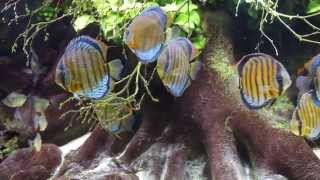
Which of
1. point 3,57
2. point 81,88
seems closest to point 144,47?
point 81,88

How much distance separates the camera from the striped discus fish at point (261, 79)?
9.77 ft

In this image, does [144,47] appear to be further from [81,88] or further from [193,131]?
[193,131]

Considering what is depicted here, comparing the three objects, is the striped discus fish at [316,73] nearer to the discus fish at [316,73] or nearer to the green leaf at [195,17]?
the discus fish at [316,73]

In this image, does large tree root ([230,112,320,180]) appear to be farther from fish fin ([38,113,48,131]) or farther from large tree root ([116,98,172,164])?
fish fin ([38,113,48,131])

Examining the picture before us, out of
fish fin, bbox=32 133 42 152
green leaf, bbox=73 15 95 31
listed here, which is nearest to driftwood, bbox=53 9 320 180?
fish fin, bbox=32 133 42 152

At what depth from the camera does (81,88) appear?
3.09 meters

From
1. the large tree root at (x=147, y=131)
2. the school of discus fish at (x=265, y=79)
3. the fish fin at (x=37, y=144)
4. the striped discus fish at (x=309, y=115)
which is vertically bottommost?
the fish fin at (x=37, y=144)

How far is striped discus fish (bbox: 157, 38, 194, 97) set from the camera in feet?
9.91

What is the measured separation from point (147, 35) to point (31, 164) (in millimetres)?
2552

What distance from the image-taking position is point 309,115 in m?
3.12

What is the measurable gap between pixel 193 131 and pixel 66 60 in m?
1.79

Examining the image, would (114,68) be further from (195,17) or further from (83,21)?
(83,21)

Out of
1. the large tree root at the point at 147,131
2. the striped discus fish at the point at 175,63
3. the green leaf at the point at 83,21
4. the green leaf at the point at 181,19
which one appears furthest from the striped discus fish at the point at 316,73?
the green leaf at the point at 83,21

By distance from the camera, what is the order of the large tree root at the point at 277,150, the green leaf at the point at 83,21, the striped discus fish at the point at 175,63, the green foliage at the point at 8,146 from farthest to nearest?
the green foliage at the point at 8,146 → the green leaf at the point at 83,21 → the large tree root at the point at 277,150 → the striped discus fish at the point at 175,63
